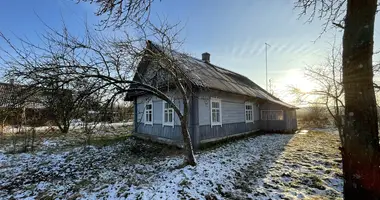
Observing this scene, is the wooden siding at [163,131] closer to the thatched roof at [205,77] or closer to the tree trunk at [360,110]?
the thatched roof at [205,77]

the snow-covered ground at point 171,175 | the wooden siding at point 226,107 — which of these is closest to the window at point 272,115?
the wooden siding at point 226,107

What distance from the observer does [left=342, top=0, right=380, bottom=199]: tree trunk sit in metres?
2.15

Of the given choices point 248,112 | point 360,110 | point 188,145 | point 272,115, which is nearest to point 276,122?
point 272,115

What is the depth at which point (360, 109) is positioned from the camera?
7.32ft

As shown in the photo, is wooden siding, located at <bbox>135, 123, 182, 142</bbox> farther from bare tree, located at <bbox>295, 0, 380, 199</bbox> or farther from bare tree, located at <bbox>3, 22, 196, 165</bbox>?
bare tree, located at <bbox>295, 0, 380, 199</bbox>

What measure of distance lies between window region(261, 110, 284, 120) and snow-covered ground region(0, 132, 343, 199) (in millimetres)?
6718

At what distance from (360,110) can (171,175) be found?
14.2ft

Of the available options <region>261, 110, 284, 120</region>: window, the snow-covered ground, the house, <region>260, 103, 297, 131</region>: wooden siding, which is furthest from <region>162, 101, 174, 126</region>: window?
<region>261, 110, 284, 120</region>: window

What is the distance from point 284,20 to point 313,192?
419cm

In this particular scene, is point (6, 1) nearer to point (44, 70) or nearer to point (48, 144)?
point (44, 70)

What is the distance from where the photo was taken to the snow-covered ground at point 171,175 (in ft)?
14.0

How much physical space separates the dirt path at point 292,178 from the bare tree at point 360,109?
2127 millimetres

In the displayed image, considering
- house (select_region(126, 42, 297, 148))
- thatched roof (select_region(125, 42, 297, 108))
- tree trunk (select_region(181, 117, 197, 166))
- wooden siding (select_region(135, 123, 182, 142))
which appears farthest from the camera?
wooden siding (select_region(135, 123, 182, 142))

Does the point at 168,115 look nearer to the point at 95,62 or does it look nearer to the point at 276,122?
the point at 95,62
